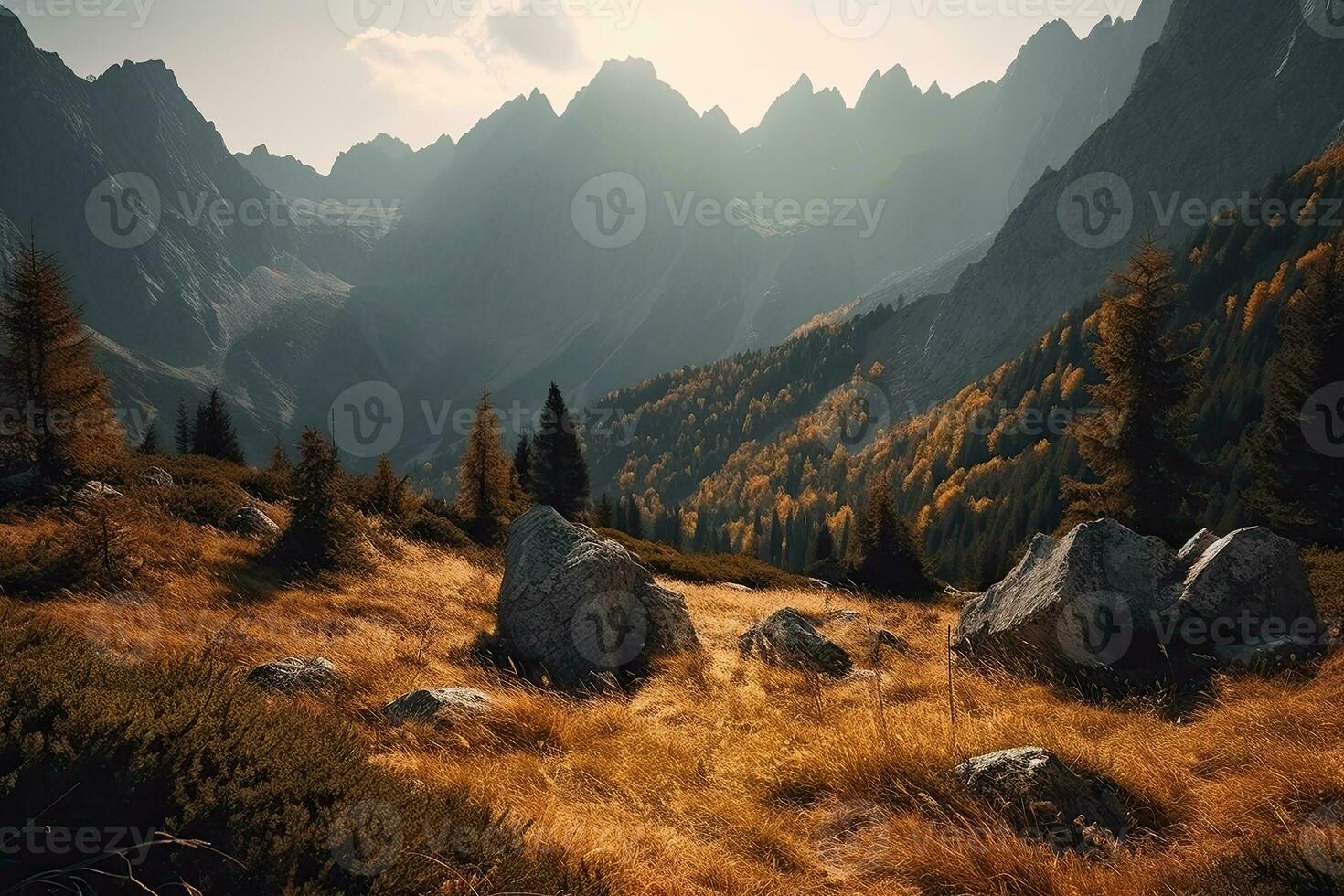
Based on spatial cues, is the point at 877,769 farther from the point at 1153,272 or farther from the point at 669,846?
the point at 1153,272

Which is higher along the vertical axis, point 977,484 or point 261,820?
point 261,820

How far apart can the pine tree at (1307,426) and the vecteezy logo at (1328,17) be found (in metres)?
182

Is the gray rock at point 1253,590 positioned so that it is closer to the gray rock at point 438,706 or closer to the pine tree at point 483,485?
the gray rock at point 438,706

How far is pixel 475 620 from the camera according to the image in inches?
544

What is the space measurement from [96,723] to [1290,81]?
228 meters

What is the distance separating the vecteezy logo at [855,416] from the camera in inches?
7028

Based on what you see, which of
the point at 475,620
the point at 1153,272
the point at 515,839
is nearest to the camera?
the point at 515,839

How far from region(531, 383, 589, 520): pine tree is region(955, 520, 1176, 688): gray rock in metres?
35.2

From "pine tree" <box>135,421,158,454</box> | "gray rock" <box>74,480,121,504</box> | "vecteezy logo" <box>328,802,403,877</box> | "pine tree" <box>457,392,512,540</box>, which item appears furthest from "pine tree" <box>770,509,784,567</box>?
"vecteezy logo" <box>328,802,403,877</box>

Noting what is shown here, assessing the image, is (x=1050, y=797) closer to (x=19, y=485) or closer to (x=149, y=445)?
(x=19, y=485)

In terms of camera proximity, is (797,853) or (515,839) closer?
(515,839)

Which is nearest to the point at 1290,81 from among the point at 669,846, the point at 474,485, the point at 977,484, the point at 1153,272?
the point at 977,484

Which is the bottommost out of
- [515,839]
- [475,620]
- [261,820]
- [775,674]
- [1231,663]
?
[475,620]

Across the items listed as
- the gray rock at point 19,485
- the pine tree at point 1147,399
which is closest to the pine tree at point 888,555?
the pine tree at point 1147,399
